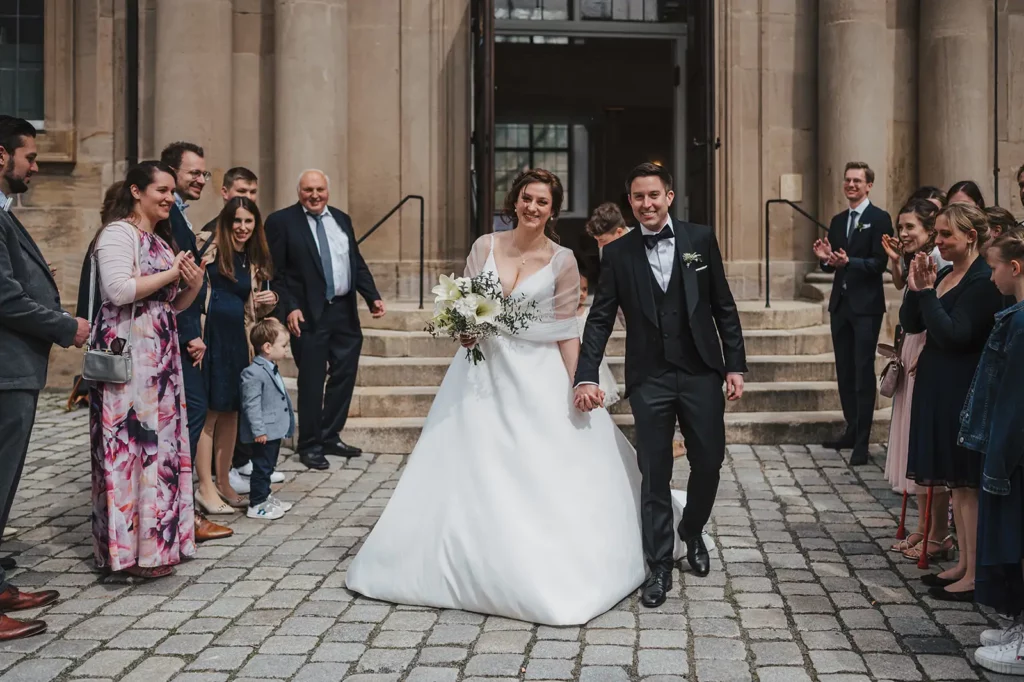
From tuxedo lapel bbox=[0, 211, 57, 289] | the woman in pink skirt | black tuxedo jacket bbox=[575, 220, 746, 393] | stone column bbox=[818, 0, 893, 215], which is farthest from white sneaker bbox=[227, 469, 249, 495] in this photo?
stone column bbox=[818, 0, 893, 215]

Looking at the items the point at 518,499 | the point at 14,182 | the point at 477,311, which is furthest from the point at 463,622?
the point at 14,182

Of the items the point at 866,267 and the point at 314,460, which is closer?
the point at 314,460

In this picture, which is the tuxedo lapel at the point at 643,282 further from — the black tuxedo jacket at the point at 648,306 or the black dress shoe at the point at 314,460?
the black dress shoe at the point at 314,460

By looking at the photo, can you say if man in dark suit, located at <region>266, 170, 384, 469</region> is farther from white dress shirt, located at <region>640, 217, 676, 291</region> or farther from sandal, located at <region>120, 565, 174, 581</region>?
white dress shirt, located at <region>640, 217, 676, 291</region>

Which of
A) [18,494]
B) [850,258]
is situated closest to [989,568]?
[850,258]

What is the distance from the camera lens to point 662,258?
18.5 feet

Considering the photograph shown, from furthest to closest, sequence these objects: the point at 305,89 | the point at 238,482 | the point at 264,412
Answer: the point at 305,89 < the point at 238,482 < the point at 264,412

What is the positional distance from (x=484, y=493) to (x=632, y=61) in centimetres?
1689

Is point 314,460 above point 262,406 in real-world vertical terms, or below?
below

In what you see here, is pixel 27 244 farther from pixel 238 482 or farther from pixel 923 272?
pixel 923 272

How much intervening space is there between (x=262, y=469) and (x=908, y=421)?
3.63 meters

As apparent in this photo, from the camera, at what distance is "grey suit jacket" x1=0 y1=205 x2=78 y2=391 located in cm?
512

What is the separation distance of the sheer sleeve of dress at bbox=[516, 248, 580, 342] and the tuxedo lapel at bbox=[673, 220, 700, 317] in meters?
0.52

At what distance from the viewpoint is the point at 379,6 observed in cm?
1220
